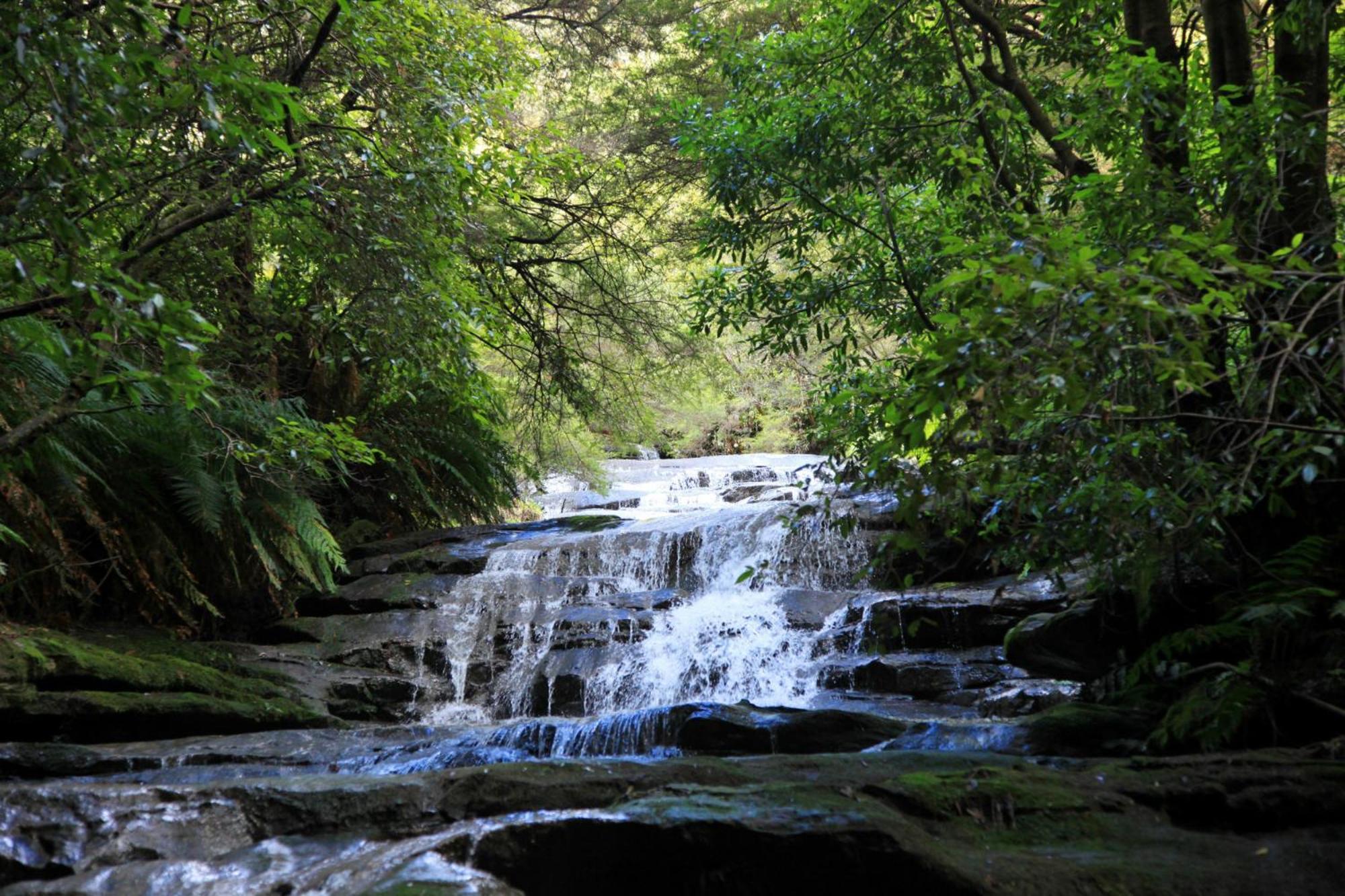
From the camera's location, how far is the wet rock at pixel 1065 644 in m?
5.36

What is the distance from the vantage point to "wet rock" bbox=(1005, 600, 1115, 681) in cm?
536

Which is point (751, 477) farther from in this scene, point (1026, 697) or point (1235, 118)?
point (1235, 118)

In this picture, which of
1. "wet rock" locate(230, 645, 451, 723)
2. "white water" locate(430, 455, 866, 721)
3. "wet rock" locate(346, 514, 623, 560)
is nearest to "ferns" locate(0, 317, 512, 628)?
"wet rock" locate(230, 645, 451, 723)

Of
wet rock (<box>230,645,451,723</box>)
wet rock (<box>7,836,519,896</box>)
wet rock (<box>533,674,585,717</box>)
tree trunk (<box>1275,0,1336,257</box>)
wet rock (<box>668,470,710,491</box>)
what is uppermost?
tree trunk (<box>1275,0,1336,257</box>)

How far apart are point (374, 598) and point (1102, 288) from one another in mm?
7925

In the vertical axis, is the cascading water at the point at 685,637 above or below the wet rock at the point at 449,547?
below

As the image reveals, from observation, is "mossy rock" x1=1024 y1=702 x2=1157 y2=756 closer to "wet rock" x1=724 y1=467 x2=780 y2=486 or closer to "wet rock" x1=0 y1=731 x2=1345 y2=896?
"wet rock" x1=0 y1=731 x2=1345 y2=896

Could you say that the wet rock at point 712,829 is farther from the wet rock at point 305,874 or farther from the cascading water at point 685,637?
the cascading water at point 685,637

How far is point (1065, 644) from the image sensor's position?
547 centimetres

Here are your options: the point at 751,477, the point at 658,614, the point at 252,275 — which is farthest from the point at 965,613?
the point at 751,477

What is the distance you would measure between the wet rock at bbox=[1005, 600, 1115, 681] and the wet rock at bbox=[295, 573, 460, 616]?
5.50 meters

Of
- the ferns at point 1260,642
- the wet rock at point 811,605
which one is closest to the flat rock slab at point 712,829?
the ferns at point 1260,642

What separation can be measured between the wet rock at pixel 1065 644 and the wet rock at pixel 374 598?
18.0ft

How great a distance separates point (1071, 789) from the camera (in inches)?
123
